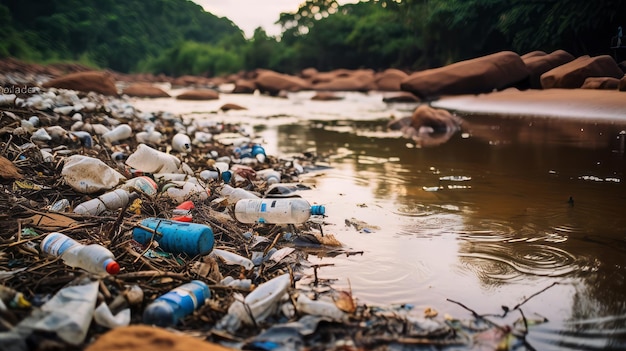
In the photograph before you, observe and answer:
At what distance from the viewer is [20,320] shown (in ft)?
5.90

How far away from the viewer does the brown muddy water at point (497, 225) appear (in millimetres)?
2338

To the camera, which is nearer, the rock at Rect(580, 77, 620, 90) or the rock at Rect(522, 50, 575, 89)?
the rock at Rect(580, 77, 620, 90)

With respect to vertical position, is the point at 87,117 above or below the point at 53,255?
above

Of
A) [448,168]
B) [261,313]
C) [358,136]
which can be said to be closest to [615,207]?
[448,168]

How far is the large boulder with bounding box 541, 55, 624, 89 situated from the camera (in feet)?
17.0

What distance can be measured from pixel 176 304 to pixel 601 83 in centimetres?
517

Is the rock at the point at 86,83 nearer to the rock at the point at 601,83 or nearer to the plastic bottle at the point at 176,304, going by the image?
the rock at the point at 601,83

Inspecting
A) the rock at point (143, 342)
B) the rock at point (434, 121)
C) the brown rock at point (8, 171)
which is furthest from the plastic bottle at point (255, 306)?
the rock at point (434, 121)

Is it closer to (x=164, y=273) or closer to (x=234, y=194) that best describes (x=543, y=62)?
(x=234, y=194)

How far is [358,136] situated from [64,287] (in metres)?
7.08

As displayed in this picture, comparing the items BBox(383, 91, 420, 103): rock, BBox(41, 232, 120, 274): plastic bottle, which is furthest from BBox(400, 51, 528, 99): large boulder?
BBox(41, 232, 120, 274): plastic bottle

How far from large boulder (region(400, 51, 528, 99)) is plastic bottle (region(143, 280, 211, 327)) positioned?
5482mm

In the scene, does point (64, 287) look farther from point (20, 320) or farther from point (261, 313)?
point (261, 313)

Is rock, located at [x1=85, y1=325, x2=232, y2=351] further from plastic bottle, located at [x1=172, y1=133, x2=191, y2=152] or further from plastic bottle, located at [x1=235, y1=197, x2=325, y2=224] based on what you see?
plastic bottle, located at [x1=172, y1=133, x2=191, y2=152]
